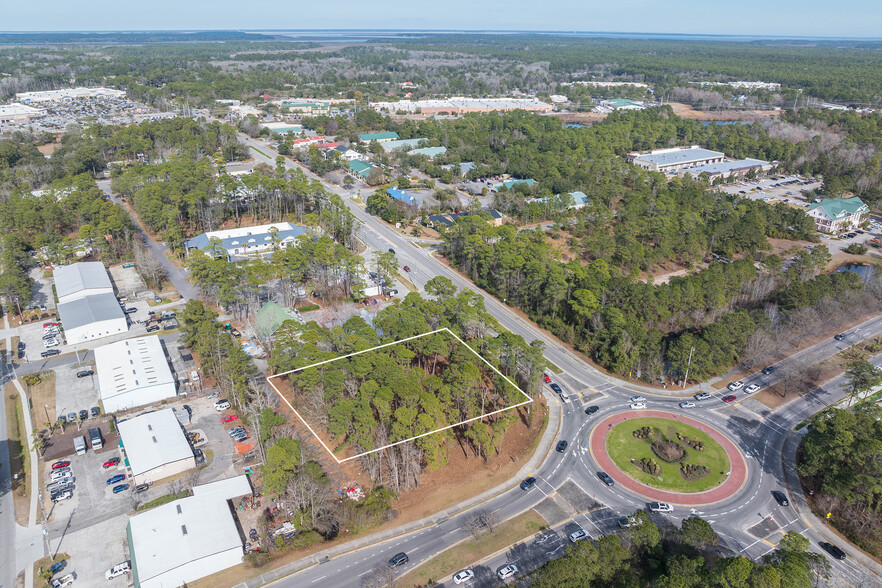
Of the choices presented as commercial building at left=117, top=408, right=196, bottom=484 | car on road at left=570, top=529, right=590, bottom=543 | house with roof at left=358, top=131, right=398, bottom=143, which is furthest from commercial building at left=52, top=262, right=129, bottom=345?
house with roof at left=358, top=131, right=398, bottom=143

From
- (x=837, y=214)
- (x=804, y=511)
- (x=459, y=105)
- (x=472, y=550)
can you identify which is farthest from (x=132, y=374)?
(x=459, y=105)

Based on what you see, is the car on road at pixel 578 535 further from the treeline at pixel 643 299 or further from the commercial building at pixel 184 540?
the commercial building at pixel 184 540

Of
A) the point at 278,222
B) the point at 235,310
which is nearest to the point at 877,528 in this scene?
the point at 235,310

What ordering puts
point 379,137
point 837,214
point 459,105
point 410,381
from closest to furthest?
point 410,381 < point 837,214 < point 379,137 < point 459,105

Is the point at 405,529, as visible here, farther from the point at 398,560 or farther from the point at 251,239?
the point at 251,239

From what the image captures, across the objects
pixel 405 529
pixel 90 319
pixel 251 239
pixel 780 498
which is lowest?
pixel 405 529

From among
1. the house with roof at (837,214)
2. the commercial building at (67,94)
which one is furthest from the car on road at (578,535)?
the commercial building at (67,94)
